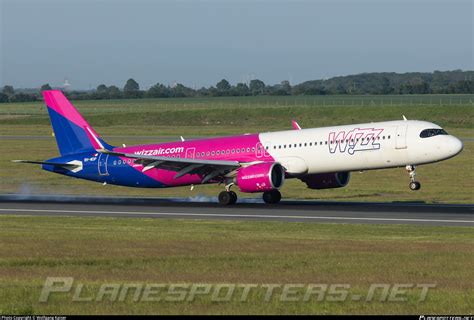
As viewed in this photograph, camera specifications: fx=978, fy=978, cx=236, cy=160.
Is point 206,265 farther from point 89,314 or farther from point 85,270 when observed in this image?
point 89,314

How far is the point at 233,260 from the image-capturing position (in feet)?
94.6

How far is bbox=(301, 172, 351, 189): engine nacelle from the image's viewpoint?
49656mm

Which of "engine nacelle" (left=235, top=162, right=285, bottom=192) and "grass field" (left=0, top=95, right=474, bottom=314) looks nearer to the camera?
"grass field" (left=0, top=95, right=474, bottom=314)

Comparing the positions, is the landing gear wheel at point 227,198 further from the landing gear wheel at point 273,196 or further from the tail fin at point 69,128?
the tail fin at point 69,128

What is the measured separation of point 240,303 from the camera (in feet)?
69.7

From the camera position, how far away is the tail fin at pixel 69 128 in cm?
5403

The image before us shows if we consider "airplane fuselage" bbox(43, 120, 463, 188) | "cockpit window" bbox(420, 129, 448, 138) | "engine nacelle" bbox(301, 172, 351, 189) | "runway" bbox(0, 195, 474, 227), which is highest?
"cockpit window" bbox(420, 129, 448, 138)

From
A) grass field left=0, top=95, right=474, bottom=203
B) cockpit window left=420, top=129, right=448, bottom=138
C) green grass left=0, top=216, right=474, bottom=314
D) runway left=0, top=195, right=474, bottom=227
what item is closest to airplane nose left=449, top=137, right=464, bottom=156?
cockpit window left=420, top=129, right=448, bottom=138

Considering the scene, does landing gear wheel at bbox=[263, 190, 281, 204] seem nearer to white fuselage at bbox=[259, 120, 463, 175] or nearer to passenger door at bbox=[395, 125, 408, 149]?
white fuselage at bbox=[259, 120, 463, 175]

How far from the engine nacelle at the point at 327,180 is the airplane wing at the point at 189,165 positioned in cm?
393

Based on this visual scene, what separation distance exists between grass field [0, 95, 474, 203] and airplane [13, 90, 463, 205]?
272 inches

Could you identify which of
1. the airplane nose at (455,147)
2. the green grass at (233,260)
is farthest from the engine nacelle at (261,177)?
the airplane nose at (455,147)

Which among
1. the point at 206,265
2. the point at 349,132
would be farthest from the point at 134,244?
the point at 349,132

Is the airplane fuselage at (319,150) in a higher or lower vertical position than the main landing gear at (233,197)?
higher
